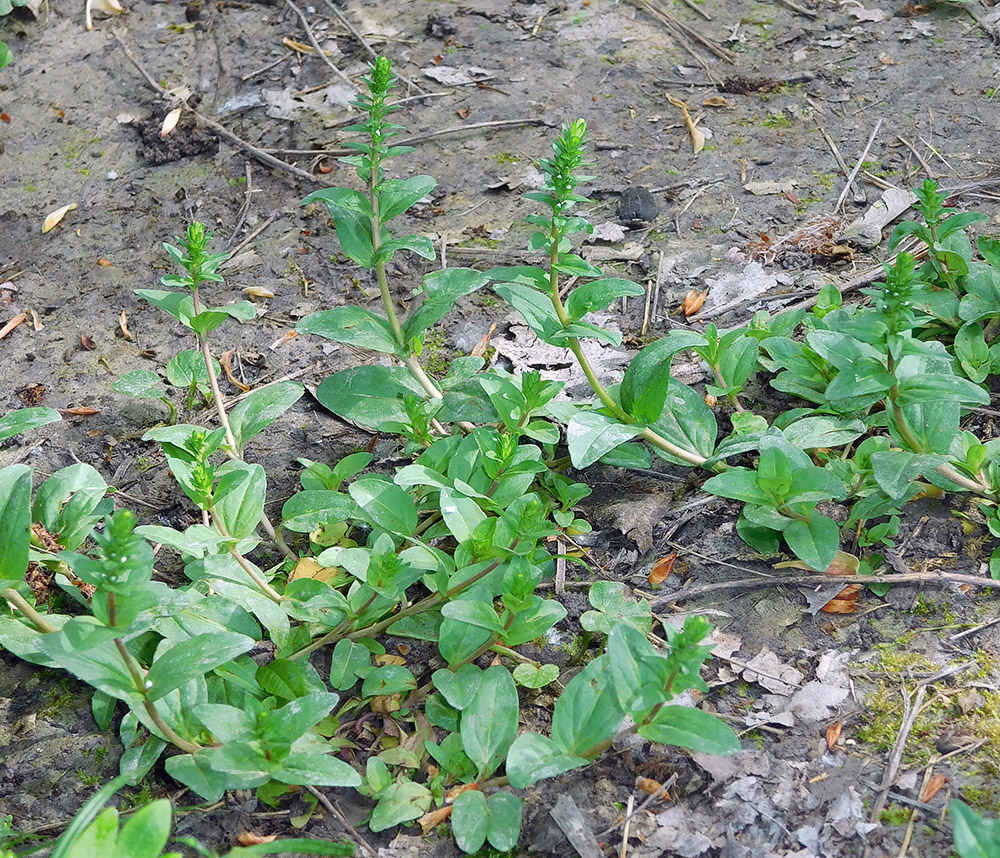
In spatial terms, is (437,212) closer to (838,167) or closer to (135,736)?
(838,167)

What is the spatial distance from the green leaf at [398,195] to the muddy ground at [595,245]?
31.7 inches

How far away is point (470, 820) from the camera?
2307mm

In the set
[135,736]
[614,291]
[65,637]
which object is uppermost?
[614,291]

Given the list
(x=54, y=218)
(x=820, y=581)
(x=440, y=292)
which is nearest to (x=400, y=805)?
(x=820, y=581)

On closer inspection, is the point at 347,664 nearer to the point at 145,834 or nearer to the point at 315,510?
the point at 315,510

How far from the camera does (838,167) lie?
4.25 m

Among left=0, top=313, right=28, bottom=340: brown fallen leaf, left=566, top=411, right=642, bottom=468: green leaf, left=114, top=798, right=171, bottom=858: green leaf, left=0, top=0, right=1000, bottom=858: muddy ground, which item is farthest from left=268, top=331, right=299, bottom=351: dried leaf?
left=114, top=798, right=171, bottom=858: green leaf

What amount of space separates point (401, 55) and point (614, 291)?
291cm

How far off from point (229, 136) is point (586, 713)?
3.65 metres

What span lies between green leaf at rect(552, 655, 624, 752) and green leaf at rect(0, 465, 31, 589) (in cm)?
148

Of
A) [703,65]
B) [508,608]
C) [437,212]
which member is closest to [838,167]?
[703,65]

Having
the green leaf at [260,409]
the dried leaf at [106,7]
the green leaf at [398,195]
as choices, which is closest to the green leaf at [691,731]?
the green leaf at [260,409]

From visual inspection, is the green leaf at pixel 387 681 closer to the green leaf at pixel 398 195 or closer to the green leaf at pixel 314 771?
the green leaf at pixel 314 771

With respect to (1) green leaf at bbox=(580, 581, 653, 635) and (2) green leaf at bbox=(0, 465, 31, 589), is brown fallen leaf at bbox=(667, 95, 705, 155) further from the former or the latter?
(2) green leaf at bbox=(0, 465, 31, 589)
